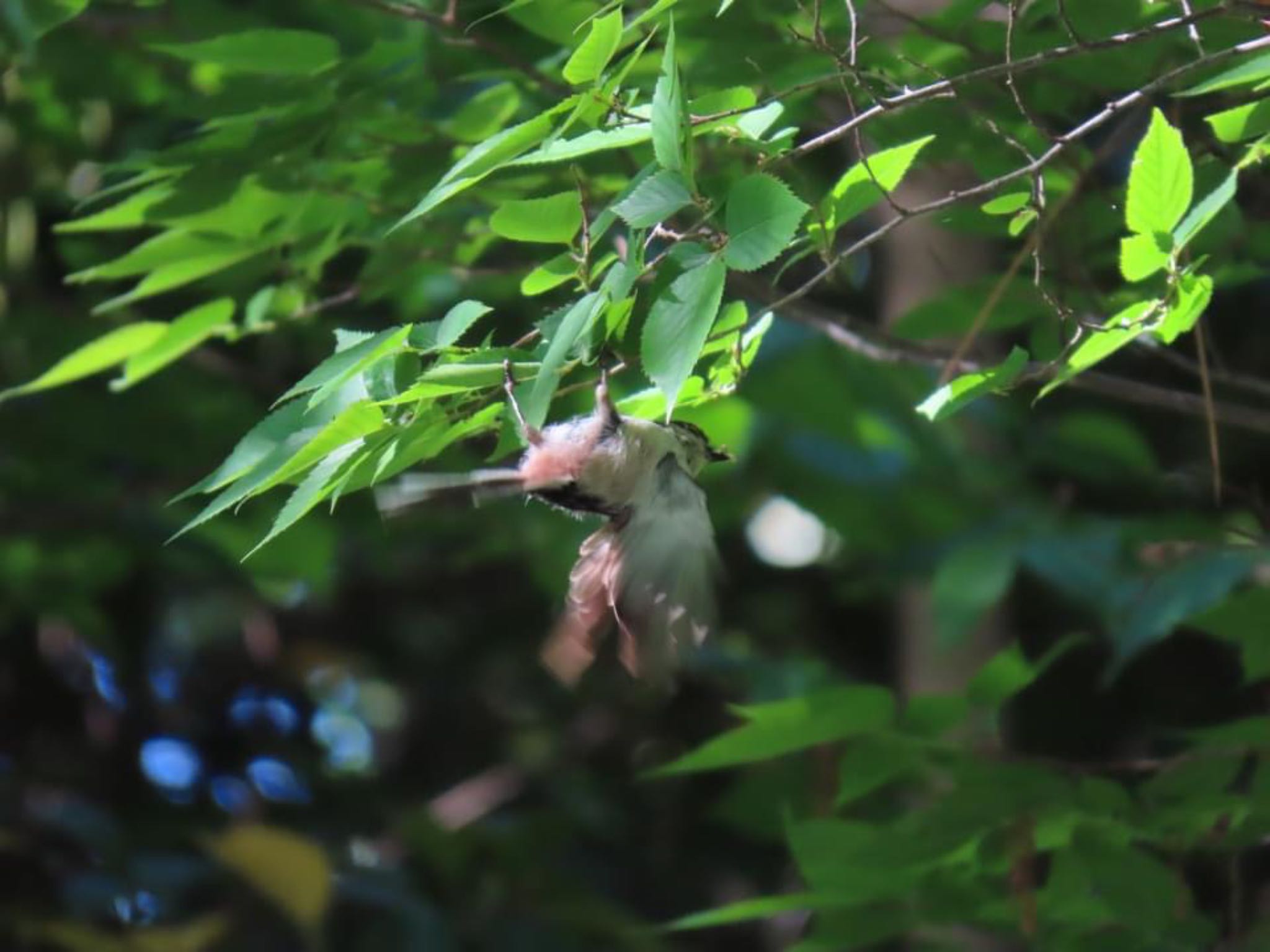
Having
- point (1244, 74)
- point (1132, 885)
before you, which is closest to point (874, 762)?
point (1132, 885)

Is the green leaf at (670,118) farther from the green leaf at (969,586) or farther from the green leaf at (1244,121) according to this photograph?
the green leaf at (969,586)

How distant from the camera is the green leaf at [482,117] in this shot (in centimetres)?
186

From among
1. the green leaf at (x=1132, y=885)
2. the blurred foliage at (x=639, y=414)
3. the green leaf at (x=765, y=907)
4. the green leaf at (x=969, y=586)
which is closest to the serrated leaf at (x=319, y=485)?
the blurred foliage at (x=639, y=414)

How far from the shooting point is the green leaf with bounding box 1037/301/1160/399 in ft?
4.12

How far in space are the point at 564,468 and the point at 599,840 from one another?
2.96 meters

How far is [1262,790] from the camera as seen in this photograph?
5.66ft

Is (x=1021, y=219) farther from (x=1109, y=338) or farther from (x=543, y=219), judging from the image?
(x=543, y=219)

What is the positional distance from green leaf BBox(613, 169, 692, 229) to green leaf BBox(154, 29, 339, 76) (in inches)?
27.3

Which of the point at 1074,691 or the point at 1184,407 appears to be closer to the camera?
the point at 1184,407

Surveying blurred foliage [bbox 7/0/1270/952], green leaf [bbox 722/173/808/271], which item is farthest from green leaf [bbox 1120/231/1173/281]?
green leaf [bbox 722/173/808/271]

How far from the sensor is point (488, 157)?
1243mm

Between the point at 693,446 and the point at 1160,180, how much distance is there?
1.48ft

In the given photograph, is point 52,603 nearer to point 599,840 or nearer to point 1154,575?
point 599,840

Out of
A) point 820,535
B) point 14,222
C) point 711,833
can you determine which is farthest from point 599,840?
point 14,222
